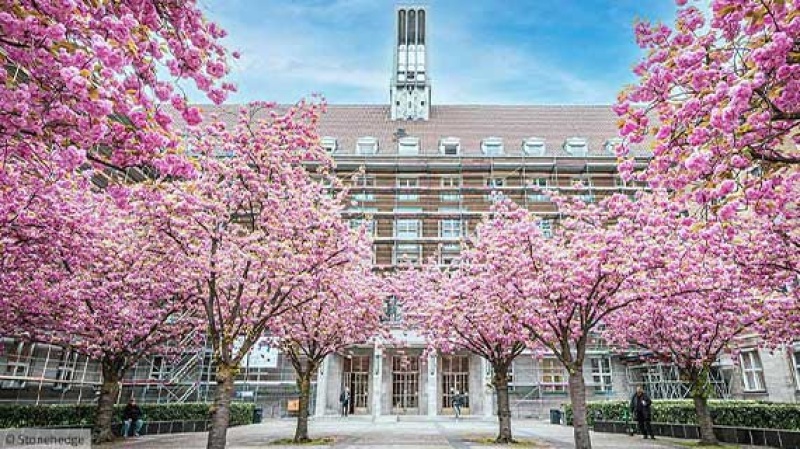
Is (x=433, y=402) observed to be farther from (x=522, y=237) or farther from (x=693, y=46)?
(x=693, y=46)

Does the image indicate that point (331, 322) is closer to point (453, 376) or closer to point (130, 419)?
point (130, 419)

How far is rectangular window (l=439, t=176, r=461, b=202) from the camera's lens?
32.5 m

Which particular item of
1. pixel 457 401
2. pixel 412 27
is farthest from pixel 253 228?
pixel 412 27

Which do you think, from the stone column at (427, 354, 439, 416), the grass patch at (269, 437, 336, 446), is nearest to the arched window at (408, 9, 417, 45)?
the stone column at (427, 354, 439, 416)

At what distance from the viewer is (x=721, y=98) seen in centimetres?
425

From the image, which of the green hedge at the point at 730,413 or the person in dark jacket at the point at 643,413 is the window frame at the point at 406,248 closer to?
the green hedge at the point at 730,413

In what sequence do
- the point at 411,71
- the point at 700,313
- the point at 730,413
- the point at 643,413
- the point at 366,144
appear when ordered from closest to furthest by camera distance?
the point at 700,313, the point at 730,413, the point at 643,413, the point at 366,144, the point at 411,71

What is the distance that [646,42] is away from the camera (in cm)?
546

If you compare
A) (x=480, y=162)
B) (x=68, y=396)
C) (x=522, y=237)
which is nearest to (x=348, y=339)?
(x=522, y=237)

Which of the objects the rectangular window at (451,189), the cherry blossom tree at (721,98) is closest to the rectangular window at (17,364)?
the cherry blossom tree at (721,98)

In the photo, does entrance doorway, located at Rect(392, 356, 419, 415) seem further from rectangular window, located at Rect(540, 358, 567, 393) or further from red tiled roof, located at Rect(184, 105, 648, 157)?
red tiled roof, located at Rect(184, 105, 648, 157)

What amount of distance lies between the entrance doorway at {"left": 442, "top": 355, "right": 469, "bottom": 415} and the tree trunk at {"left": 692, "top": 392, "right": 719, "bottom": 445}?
54.8ft

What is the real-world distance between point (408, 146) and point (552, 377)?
1700 cm

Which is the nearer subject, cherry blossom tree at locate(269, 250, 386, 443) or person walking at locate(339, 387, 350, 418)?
cherry blossom tree at locate(269, 250, 386, 443)
